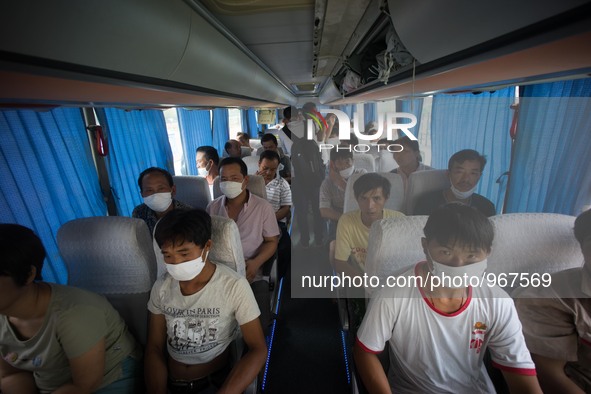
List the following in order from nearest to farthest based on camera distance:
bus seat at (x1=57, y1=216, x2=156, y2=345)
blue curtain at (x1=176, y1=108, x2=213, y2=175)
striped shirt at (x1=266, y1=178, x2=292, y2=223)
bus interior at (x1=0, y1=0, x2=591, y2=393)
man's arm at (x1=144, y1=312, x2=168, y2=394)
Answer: bus interior at (x1=0, y1=0, x2=591, y2=393)
man's arm at (x1=144, y1=312, x2=168, y2=394)
bus seat at (x1=57, y1=216, x2=156, y2=345)
striped shirt at (x1=266, y1=178, x2=292, y2=223)
blue curtain at (x1=176, y1=108, x2=213, y2=175)

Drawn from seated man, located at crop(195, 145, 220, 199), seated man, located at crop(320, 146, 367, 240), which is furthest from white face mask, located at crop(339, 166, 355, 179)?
seated man, located at crop(195, 145, 220, 199)

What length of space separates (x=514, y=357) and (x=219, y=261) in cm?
156

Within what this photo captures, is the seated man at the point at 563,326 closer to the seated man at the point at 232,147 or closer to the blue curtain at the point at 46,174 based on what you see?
the blue curtain at the point at 46,174

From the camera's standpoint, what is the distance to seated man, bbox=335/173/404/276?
1765 mm

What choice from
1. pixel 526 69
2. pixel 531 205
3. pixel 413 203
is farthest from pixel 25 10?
pixel 531 205

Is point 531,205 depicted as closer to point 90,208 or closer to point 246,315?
point 246,315

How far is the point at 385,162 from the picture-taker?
1595 millimetres

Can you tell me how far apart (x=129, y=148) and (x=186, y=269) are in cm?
253

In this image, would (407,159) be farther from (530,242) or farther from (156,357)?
(156,357)

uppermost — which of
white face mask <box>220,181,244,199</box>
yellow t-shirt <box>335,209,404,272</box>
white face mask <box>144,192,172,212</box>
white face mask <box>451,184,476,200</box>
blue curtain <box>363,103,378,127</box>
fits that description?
blue curtain <box>363,103,378,127</box>

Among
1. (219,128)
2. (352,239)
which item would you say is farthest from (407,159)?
(219,128)

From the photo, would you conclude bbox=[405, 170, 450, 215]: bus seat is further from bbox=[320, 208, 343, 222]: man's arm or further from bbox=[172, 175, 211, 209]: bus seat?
bbox=[172, 175, 211, 209]: bus seat

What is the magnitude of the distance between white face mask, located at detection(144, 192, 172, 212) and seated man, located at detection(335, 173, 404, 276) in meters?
1.48

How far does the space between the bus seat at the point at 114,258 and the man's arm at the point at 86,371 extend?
0.40 meters
